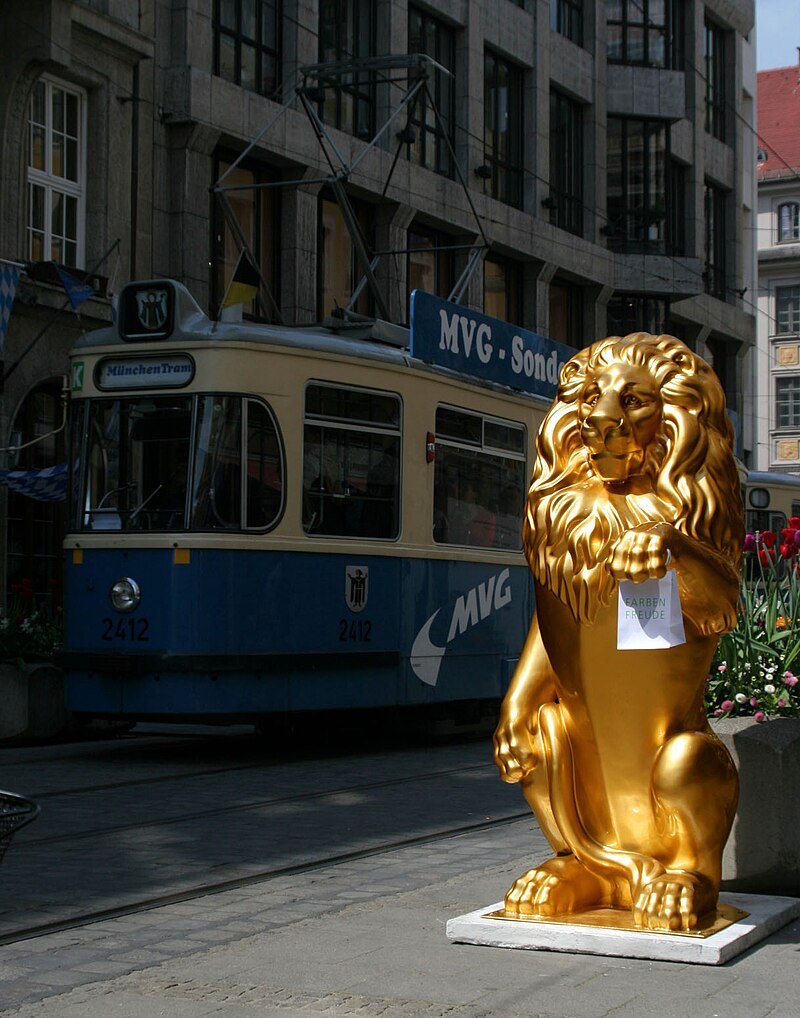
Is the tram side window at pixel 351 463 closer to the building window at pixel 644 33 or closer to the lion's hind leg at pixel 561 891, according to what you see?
the lion's hind leg at pixel 561 891

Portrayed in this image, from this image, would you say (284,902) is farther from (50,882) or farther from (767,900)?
(767,900)

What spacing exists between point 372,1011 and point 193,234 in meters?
19.4

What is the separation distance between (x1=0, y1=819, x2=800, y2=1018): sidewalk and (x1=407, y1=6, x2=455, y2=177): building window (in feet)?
75.1

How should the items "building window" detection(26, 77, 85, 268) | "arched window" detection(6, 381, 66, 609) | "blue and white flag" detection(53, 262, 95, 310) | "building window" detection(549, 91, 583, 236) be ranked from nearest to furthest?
"blue and white flag" detection(53, 262, 95, 310), "arched window" detection(6, 381, 66, 609), "building window" detection(26, 77, 85, 268), "building window" detection(549, 91, 583, 236)

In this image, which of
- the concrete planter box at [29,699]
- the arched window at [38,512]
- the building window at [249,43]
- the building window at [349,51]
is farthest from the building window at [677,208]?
the concrete planter box at [29,699]

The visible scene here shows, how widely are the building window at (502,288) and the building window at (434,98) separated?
271 cm

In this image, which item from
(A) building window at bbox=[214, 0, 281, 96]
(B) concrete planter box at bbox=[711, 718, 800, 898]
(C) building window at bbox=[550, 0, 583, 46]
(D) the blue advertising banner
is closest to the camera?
(B) concrete planter box at bbox=[711, 718, 800, 898]

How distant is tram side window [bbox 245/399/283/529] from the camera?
39.2 ft

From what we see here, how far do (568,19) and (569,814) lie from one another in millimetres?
31418

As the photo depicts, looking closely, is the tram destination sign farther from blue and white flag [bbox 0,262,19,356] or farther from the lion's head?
the lion's head

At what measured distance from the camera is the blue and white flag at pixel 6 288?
719 inches

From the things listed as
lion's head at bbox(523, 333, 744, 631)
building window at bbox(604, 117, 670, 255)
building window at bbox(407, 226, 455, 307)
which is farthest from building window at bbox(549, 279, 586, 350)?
lion's head at bbox(523, 333, 744, 631)

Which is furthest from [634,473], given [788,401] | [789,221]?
[788,401]

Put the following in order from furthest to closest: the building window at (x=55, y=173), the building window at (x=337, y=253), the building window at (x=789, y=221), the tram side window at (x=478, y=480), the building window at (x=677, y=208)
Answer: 1. the building window at (x=789, y=221)
2. the building window at (x=677, y=208)
3. the building window at (x=337, y=253)
4. the building window at (x=55, y=173)
5. the tram side window at (x=478, y=480)
